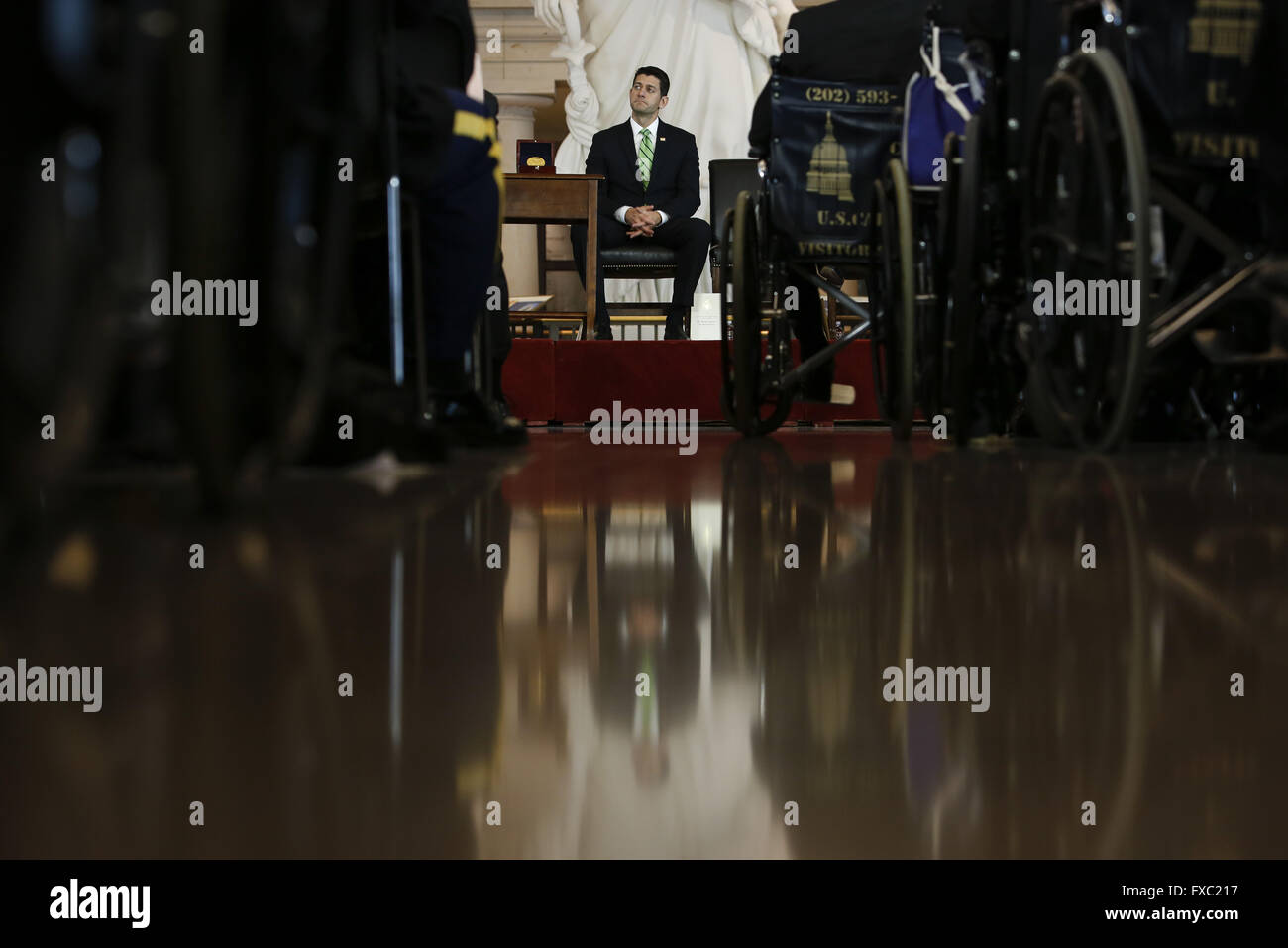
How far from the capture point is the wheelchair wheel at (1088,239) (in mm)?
1647

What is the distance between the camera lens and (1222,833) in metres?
0.34

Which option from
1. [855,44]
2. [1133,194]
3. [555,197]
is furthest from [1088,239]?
[555,197]

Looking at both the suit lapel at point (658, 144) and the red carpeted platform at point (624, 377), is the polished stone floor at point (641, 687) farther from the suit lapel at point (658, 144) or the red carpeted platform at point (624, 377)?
the suit lapel at point (658, 144)

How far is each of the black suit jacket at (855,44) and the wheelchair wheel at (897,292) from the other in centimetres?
40

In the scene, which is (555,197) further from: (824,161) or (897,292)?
(897,292)

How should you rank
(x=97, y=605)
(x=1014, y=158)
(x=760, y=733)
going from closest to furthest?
(x=760, y=733), (x=97, y=605), (x=1014, y=158)

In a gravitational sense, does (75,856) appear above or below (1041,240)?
below

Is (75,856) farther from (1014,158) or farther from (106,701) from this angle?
(1014,158)

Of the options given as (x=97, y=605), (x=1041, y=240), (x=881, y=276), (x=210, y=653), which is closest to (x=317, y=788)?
(x=210, y=653)

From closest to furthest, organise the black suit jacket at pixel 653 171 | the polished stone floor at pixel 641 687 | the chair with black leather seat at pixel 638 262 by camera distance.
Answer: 1. the polished stone floor at pixel 641 687
2. the chair with black leather seat at pixel 638 262
3. the black suit jacket at pixel 653 171

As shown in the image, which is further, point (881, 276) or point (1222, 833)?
point (881, 276)

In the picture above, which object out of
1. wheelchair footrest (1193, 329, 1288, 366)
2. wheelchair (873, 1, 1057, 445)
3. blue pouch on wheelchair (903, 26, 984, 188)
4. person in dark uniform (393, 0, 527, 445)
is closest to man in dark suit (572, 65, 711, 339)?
blue pouch on wheelchair (903, 26, 984, 188)

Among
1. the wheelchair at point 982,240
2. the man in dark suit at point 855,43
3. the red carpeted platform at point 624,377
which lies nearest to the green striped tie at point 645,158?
the red carpeted platform at point 624,377
